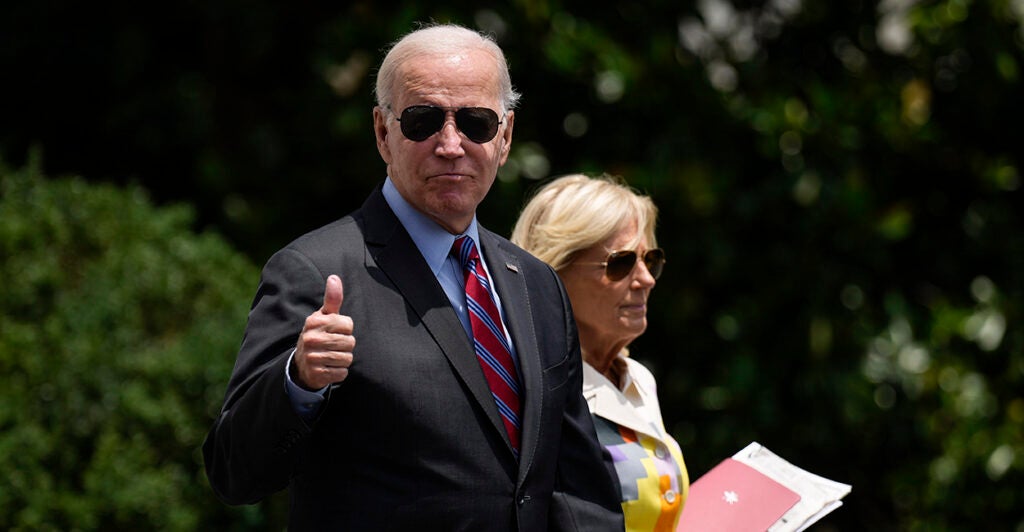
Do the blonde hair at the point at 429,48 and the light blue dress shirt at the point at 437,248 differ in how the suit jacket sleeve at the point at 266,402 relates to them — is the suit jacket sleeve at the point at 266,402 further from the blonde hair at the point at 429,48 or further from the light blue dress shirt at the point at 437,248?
the blonde hair at the point at 429,48

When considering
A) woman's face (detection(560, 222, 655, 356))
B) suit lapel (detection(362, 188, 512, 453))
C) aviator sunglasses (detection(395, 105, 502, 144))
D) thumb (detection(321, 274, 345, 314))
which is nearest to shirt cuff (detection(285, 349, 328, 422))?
thumb (detection(321, 274, 345, 314))

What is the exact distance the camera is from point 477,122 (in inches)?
96.1

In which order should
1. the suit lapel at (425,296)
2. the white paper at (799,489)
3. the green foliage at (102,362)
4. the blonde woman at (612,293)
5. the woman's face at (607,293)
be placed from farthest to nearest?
the green foliage at (102,362)
the woman's face at (607,293)
the blonde woman at (612,293)
the white paper at (799,489)
the suit lapel at (425,296)

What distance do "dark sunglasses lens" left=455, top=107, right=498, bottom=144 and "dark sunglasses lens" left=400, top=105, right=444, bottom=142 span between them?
0.04 meters

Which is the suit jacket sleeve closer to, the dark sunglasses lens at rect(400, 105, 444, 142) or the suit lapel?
the suit lapel

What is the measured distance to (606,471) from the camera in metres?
2.68

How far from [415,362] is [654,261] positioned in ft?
4.04

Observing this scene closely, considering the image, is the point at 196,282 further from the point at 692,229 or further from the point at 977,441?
the point at 977,441

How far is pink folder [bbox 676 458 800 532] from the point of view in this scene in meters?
3.08

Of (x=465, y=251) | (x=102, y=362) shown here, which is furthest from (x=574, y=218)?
(x=102, y=362)

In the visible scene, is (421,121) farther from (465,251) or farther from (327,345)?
(327,345)

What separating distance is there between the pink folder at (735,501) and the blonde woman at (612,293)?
0.18 feet

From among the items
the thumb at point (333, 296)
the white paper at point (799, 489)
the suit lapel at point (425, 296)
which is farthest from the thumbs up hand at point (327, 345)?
the white paper at point (799, 489)

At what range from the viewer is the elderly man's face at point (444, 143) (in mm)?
2410
